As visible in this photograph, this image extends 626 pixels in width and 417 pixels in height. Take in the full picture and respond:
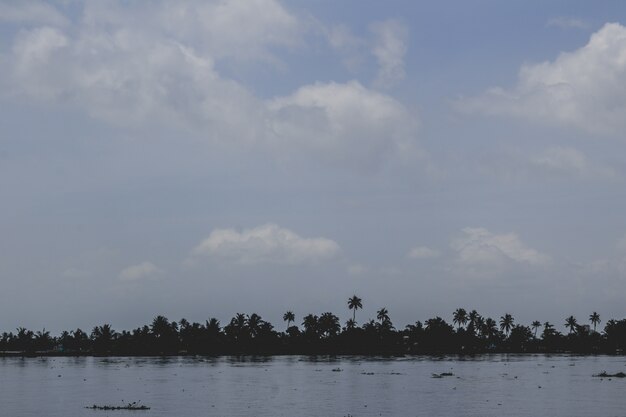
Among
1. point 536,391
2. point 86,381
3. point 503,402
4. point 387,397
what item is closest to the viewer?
point 503,402

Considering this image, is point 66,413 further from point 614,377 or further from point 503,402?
point 614,377

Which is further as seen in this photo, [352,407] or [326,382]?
[326,382]

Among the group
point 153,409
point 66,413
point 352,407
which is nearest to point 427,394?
point 352,407

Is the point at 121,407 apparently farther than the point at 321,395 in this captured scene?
No

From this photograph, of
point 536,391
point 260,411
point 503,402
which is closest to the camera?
point 260,411

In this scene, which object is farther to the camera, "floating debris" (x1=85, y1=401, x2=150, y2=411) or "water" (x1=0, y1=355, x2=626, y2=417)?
"floating debris" (x1=85, y1=401, x2=150, y2=411)

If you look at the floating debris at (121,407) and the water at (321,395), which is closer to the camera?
the water at (321,395)

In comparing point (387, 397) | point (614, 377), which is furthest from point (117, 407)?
point (614, 377)

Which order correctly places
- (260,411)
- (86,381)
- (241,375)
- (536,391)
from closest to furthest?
(260,411) → (536,391) → (86,381) → (241,375)

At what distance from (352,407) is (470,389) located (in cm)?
2400

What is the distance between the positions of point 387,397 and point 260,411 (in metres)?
18.7

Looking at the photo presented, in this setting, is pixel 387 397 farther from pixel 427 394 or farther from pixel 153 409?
pixel 153 409

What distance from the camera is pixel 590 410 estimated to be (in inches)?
2630

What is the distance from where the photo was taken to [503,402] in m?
73.6
